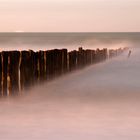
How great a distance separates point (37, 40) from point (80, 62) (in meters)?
1.00

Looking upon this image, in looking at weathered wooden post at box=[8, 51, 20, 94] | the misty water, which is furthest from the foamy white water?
weathered wooden post at box=[8, 51, 20, 94]

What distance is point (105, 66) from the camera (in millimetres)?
5254

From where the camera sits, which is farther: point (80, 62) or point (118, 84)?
point (80, 62)

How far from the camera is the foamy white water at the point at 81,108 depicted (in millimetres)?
3443

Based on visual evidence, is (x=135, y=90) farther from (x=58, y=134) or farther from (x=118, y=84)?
(x=58, y=134)

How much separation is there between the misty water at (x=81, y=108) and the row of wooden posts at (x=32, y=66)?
0.09 meters

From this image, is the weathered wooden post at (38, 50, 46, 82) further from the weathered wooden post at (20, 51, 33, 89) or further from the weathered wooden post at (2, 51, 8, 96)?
the weathered wooden post at (2, 51, 8, 96)

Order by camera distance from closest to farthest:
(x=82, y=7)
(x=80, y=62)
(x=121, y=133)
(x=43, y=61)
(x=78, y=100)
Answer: (x=121, y=133), (x=82, y=7), (x=78, y=100), (x=43, y=61), (x=80, y=62)

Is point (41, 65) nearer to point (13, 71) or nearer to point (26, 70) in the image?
point (26, 70)

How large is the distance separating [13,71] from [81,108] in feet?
2.22

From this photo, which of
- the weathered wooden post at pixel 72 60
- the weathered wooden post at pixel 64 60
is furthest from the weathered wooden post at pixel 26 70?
the weathered wooden post at pixel 72 60

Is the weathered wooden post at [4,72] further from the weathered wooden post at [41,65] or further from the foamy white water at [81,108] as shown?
the weathered wooden post at [41,65]

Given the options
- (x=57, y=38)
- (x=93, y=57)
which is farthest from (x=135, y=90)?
(x=93, y=57)

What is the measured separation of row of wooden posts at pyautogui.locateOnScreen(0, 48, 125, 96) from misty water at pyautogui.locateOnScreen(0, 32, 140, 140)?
9 cm
